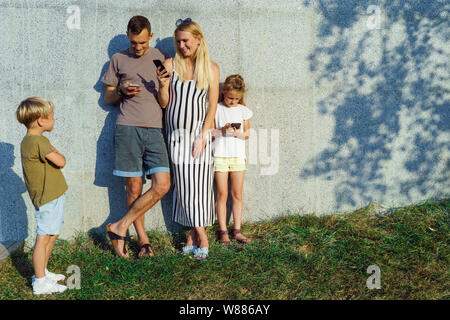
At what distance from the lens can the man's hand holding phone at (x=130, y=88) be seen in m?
3.93

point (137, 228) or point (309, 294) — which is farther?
point (137, 228)

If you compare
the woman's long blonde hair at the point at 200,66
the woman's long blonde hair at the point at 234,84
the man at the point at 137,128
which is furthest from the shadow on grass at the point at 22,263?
the woman's long blonde hair at the point at 234,84

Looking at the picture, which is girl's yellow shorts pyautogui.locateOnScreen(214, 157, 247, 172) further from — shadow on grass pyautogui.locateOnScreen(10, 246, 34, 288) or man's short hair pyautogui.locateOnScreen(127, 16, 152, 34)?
shadow on grass pyautogui.locateOnScreen(10, 246, 34, 288)

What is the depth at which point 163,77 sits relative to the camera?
3.84 meters

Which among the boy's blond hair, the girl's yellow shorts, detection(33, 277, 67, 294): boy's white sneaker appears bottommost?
detection(33, 277, 67, 294): boy's white sneaker

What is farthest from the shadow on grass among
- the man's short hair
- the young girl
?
the man's short hair

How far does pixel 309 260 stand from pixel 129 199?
1872 millimetres

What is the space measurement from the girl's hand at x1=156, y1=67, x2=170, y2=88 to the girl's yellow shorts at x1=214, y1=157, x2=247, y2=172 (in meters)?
0.92

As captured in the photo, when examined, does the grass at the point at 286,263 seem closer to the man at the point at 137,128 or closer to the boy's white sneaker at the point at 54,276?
the boy's white sneaker at the point at 54,276

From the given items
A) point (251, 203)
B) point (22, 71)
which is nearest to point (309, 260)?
point (251, 203)

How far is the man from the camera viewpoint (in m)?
4.00

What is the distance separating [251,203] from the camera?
15.1 ft

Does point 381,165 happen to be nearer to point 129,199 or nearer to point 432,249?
point 432,249
